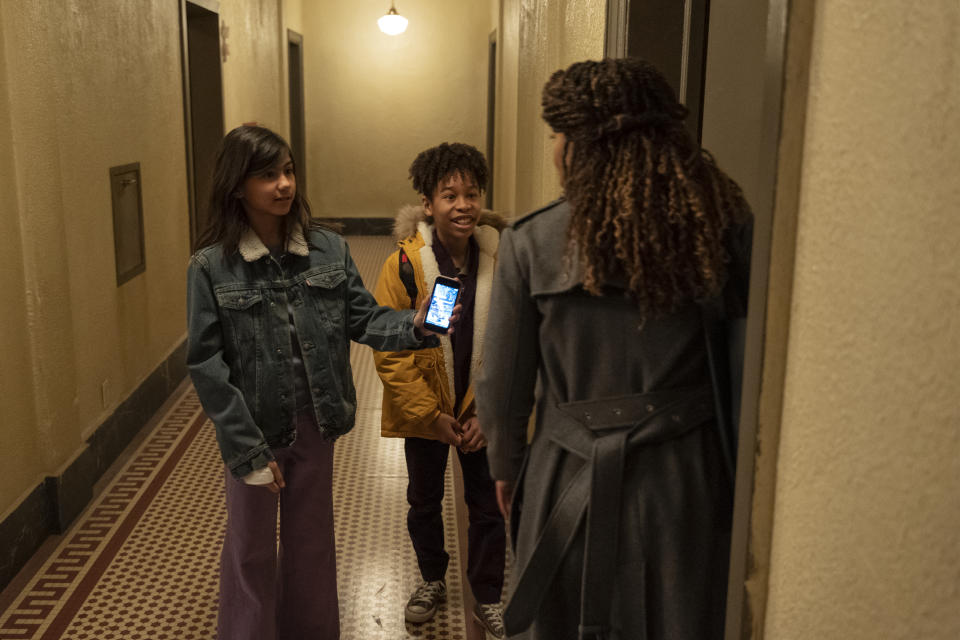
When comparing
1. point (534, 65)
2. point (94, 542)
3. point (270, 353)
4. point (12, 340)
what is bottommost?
point (94, 542)

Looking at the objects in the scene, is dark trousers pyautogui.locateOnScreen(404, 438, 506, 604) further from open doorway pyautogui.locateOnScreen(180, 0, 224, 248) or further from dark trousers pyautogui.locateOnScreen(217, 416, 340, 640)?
open doorway pyautogui.locateOnScreen(180, 0, 224, 248)

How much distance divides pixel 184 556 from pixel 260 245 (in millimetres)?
1714

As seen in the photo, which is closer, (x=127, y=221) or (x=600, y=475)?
(x=600, y=475)

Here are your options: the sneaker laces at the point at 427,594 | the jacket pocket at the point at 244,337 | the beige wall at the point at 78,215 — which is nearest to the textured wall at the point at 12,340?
the beige wall at the point at 78,215

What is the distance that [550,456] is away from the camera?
1.75 metres

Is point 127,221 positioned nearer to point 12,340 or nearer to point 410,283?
point 12,340

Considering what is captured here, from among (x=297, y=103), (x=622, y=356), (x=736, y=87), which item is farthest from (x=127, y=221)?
(x=297, y=103)

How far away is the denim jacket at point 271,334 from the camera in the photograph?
7.80ft

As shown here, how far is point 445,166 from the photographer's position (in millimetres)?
2885

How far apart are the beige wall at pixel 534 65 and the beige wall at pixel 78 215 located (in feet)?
6.87

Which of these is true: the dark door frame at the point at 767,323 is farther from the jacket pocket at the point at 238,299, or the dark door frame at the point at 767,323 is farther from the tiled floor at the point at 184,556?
the tiled floor at the point at 184,556

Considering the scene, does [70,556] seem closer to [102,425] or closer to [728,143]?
[102,425]

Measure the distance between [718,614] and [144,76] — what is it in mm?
4854

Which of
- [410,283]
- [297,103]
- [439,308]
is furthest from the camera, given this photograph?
[297,103]
